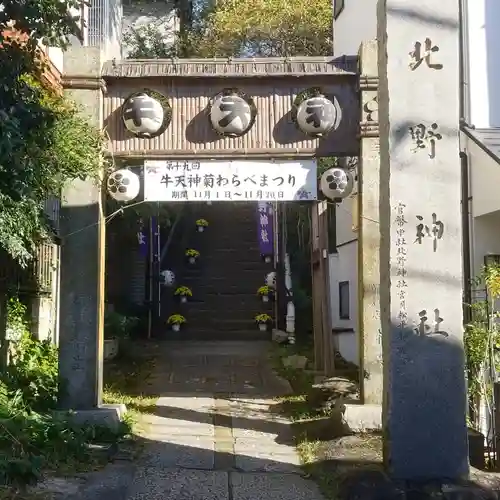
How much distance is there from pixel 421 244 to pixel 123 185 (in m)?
4.48

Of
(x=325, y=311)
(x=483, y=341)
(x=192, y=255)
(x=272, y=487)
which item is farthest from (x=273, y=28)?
(x=272, y=487)

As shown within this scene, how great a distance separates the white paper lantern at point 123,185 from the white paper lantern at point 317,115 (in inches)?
97.6

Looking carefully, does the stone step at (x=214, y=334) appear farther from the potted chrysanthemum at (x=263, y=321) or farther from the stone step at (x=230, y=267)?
the stone step at (x=230, y=267)

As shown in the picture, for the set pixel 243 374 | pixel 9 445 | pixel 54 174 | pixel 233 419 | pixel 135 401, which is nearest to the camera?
pixel 9 445

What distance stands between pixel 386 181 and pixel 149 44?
66.3ft

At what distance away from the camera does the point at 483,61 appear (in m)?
11.8

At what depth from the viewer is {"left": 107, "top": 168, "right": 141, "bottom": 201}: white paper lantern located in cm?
962

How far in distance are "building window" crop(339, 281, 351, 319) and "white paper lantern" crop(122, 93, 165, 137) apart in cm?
826

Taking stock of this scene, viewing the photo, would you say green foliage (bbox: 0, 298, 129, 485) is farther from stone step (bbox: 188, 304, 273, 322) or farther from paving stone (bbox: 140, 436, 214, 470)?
stone step (bbox: 188, 304, 273, 322)

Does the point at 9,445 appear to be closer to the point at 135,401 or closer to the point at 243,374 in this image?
the point at 135,401

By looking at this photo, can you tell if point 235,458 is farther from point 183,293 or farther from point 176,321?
point 183,293

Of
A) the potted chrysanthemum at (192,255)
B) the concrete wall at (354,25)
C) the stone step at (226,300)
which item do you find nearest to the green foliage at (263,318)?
the stone step at (226,300)

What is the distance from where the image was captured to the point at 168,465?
8.12 m

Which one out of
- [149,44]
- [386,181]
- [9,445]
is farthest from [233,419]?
[149,44]
